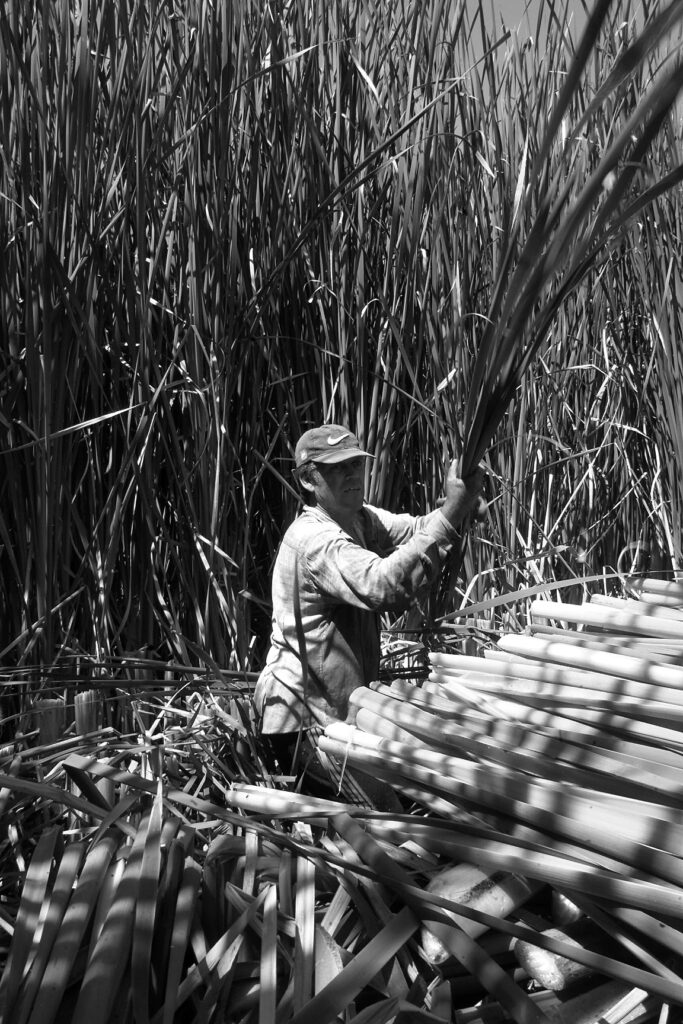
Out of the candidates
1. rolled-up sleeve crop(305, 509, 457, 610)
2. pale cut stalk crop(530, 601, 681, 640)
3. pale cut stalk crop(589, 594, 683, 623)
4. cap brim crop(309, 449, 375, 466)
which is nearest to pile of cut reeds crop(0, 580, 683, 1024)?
pale cut stalk crop(530, 601, 681, 640)

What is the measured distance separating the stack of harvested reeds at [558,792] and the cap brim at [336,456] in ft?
2.36

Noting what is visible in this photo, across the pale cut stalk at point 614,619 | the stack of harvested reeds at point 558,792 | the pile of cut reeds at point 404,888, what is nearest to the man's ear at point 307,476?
the pale cut stalk at point 614,619

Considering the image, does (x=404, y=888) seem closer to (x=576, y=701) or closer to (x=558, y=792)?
(x=558, y=792)

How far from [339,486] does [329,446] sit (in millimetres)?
90

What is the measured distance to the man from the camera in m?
1.89

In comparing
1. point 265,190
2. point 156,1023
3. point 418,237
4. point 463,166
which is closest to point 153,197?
point 265,190

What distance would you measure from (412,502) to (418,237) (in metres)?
0.67

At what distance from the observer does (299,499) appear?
7.66 ft

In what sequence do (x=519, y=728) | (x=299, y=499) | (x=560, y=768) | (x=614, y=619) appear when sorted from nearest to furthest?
(x=560, y=768), (x=519, y=728), (x=614, y=619), (x=299, y=499)

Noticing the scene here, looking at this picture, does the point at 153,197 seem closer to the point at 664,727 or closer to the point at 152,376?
the point at 152,376

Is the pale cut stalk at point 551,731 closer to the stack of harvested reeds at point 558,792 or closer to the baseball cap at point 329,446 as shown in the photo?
the stack of harvested reeds at point 558,792

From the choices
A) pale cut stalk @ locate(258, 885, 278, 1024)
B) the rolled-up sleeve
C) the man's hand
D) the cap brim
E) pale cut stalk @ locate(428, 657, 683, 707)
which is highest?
the cap brim

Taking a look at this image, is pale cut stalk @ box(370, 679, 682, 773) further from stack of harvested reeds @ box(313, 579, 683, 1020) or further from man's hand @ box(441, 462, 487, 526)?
man's hand @ box(441, 462, 487, 526)

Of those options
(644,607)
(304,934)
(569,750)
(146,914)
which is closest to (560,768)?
(569,750)
